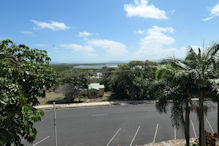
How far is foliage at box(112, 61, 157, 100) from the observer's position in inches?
958

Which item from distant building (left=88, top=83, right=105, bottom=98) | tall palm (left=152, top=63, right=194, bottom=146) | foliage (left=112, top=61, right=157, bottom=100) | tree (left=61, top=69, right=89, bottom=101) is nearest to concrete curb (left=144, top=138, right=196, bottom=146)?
tall palm (left=152, top=63, right=194, bottom=146)

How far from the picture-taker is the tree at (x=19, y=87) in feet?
9.91

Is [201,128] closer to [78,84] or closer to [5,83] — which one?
[5,83]

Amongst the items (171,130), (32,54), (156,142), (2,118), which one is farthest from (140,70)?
(2,118)

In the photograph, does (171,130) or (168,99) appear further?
(171,130)

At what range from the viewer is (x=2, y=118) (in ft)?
9.34

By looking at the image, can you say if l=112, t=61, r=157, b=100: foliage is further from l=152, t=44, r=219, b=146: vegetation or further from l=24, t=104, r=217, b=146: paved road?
l=152, t=44, r=219, b=146: vegetation

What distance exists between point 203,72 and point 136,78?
17.1 m

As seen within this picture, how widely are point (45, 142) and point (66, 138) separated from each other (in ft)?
4.70

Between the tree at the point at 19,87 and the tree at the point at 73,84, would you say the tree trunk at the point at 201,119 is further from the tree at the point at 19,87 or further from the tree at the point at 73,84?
the tree at the point at 73,84

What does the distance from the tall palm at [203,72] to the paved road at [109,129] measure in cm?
454

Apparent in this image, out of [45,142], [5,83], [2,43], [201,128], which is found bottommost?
[45,142]

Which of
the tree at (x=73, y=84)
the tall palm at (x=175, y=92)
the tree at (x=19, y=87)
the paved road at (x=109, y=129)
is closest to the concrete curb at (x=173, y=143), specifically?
the paved road at (x=109, y=129)

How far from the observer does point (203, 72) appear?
709 cm
